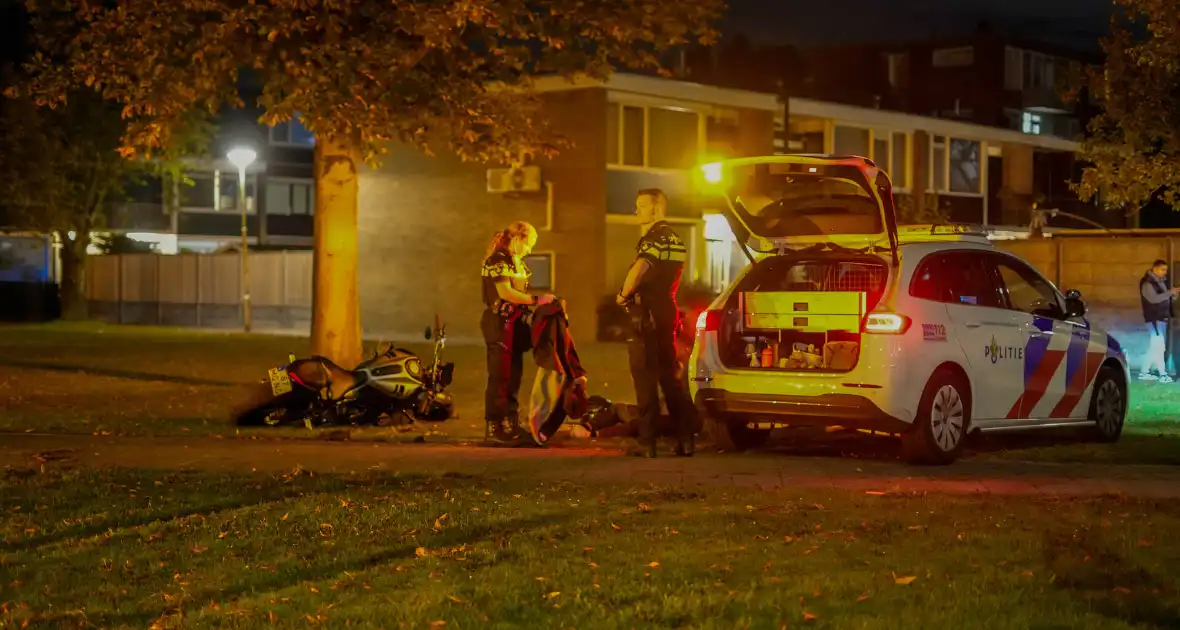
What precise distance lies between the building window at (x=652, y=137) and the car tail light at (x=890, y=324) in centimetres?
2178

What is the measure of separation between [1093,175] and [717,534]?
13.7 m

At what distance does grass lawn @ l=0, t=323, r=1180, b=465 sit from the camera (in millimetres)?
12328

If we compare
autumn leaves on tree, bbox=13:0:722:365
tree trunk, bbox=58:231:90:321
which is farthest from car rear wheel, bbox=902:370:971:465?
tree trunk, bbox=58:231:90:321

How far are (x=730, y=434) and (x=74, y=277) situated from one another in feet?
115

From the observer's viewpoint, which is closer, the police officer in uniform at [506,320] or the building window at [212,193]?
the police officer in uniform at [506,320]

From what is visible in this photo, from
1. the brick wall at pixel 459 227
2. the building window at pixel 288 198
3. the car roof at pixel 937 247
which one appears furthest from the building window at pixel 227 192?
the car roof at pixel 937 247

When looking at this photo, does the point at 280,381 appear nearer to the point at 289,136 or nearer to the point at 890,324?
the point at 890,324

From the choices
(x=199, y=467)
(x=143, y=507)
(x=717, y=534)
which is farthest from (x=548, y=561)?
(x=199, y=467)

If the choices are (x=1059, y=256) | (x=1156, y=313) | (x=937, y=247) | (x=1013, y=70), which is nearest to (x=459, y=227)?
(x=1059, y=256)

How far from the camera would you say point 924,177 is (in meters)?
41.2

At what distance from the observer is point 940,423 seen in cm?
1080

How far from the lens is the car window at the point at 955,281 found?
10.9m

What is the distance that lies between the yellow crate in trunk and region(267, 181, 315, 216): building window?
53.1 meters

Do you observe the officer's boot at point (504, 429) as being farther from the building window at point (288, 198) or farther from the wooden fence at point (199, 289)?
the building window at point (288, 198)
